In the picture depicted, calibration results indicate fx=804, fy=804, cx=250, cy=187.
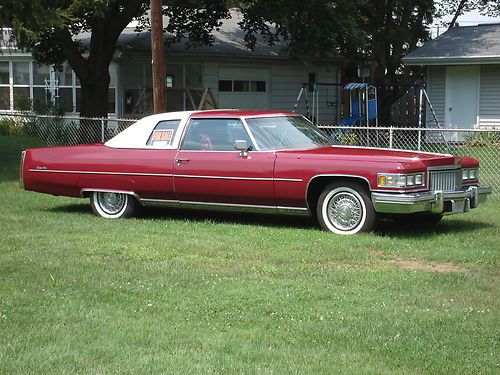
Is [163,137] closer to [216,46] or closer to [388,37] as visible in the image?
[216,46]

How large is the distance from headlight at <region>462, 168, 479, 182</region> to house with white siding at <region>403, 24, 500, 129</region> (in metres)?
13.5

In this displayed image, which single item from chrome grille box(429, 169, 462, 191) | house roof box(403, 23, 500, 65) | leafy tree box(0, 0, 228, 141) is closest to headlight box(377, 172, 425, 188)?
chrome grille box(429, 169, 462, 191)

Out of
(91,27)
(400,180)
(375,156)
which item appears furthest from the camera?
(91,27)

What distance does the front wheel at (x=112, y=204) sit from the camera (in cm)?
1077

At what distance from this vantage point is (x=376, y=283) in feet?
22.5

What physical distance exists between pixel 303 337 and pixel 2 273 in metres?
3.17

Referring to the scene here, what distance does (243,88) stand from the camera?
27.8 meters

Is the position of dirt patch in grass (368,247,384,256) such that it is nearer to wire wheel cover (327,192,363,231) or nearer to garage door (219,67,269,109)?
wire wheel cover (327,192,363,231)

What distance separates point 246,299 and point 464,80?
19.0m

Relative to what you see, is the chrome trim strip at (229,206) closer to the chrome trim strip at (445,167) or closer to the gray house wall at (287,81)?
the chrome trim strip at (445,167)

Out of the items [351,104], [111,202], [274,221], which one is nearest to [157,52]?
[111,202]

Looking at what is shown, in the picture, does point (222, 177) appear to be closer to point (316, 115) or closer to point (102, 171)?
point (102, 171)

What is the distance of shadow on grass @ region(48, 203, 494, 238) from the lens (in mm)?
9680

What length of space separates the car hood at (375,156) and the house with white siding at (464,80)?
14100 mm
